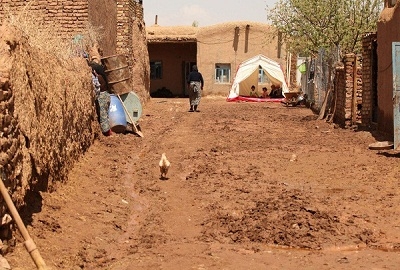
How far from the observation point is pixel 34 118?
7.20 m

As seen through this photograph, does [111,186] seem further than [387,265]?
Yes

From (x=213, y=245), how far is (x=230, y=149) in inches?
243

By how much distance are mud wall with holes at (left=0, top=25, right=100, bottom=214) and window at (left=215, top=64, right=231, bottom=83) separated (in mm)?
22602

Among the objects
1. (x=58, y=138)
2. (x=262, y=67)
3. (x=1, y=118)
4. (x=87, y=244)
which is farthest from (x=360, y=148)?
(x=262, y=67)

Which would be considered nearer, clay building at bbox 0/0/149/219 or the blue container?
clay building at bbox 0/0/149/219

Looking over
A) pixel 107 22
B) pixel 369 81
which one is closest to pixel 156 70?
pixel 107 22

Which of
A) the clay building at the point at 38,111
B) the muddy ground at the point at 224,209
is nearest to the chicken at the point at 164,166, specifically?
the muddy ground at the point at 224,209

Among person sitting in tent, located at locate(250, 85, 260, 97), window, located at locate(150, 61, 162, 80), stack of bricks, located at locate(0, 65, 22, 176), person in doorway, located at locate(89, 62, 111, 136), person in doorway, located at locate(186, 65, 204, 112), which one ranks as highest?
stack of bricks, located at locate(0, 65, 22, 176)

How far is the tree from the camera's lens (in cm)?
2139

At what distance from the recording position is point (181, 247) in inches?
252

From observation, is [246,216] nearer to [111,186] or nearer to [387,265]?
[387,265]

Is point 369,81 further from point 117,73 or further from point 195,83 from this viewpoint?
point 195,83

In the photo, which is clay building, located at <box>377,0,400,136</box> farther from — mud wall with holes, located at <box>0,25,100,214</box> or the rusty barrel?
mud wall with holes, located at <box>0,25,100,214</box>

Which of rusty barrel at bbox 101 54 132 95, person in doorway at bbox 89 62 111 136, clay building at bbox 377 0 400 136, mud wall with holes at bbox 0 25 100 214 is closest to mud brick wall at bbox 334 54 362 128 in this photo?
clay building at bbox 377 0 400 136
